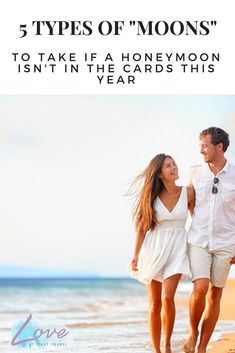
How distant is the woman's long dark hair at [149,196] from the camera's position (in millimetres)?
5688

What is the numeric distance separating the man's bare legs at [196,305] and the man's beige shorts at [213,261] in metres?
0.06

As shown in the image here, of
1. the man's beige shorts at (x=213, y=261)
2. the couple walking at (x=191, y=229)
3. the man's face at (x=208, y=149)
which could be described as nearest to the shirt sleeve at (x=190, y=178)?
the couple walking at (x=191, y=229)

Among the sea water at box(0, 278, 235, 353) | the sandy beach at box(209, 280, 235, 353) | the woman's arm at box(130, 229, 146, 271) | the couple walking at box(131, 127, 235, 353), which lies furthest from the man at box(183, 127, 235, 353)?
the sea water at box(0, 278, 235, 353)

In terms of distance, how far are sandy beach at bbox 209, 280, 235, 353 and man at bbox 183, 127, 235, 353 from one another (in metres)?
0.77

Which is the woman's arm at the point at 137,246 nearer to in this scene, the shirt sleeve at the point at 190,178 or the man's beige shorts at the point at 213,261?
the man's beige shorts at the point at 213,261

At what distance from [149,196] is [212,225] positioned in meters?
0.44

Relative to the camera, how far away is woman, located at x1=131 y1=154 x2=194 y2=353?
5.64 meters

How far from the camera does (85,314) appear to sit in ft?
39.6

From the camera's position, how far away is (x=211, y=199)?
5637 millimetres

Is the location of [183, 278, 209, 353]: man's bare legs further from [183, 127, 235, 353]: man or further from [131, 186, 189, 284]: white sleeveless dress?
[131, 186, 189, 284]: white sleeveless dress

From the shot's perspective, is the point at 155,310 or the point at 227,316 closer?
the point at 155,310

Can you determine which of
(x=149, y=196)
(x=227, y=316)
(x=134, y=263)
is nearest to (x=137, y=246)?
(x=134, y=263)

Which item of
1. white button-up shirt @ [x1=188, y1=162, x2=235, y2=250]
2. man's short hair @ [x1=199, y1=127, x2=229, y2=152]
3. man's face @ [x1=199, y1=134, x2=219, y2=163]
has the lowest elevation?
white button-up shirt @ [x1=188, y1=162, x2=235, y2=250]

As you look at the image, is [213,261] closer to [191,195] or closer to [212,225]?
[212,225]
